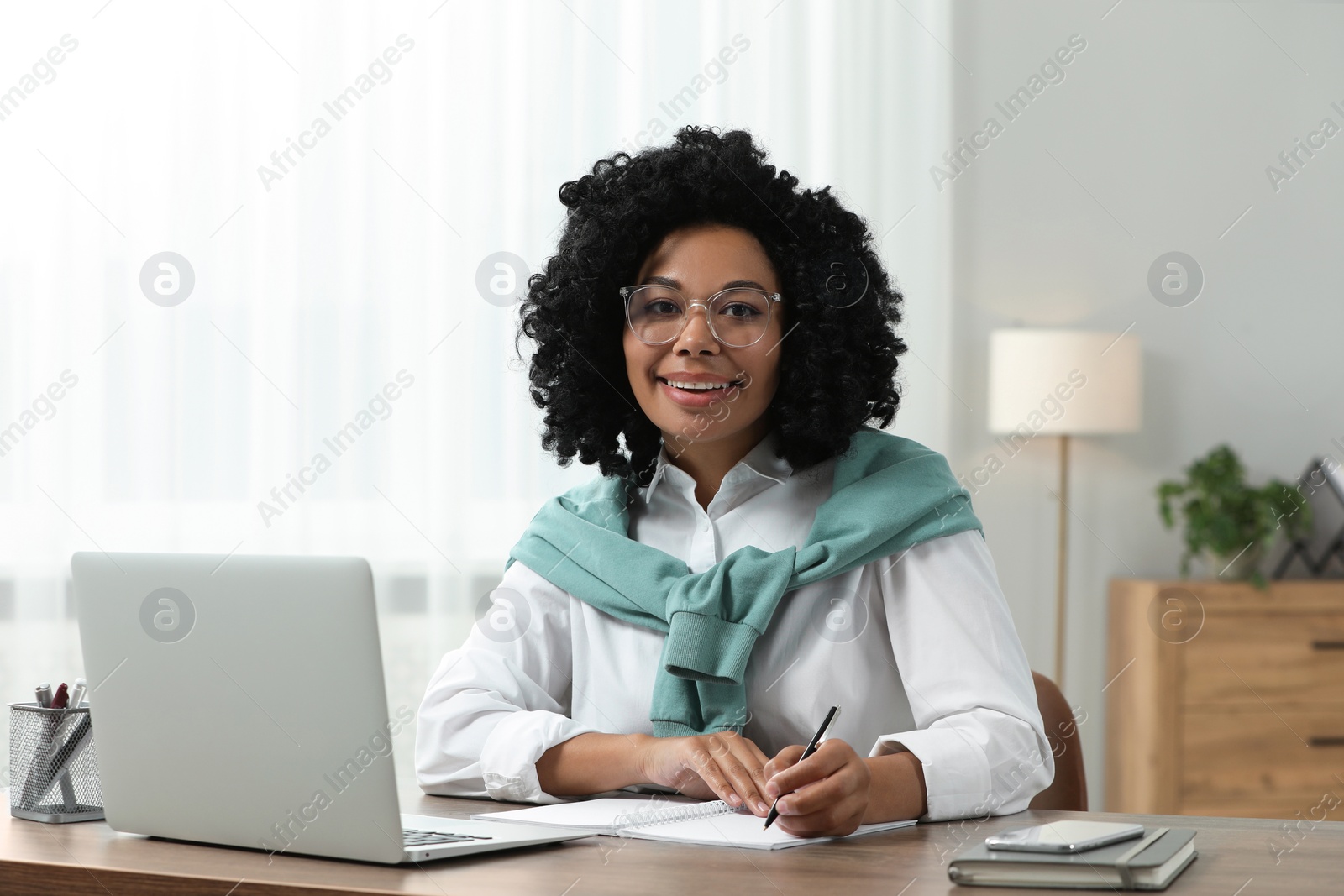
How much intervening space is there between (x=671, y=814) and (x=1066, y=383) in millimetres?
2478

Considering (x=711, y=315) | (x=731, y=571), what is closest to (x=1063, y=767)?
(x=731, y=571)

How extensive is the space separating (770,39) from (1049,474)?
1.52m

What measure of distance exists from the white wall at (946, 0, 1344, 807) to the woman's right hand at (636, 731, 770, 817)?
8.21 feet

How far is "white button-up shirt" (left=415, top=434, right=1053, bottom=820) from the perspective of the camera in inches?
53.8

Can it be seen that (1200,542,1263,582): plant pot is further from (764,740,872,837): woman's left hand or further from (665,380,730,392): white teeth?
(764,740,872,837): woman's left hand

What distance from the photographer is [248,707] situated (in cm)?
101

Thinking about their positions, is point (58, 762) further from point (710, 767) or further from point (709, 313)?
point (709, 313)

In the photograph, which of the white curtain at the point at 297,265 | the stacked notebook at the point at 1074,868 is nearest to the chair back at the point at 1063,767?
the stacked notebook at the point at 1074,868

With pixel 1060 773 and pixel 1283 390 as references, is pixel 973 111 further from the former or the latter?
pixel 1060 773

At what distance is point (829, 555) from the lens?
1.50 meters

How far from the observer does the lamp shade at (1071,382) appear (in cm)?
336

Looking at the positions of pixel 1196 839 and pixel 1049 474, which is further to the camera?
pixel 1049 474

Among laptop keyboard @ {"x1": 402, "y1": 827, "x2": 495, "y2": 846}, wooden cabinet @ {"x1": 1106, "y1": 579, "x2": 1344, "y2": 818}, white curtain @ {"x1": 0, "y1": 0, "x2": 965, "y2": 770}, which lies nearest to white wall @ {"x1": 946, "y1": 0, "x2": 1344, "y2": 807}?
wooden cabinet @ {"x1": 1106, "y1": 579, "x2": 1344, "y2": 818}

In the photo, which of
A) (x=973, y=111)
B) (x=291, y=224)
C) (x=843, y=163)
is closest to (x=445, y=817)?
(x=291, y=224)
